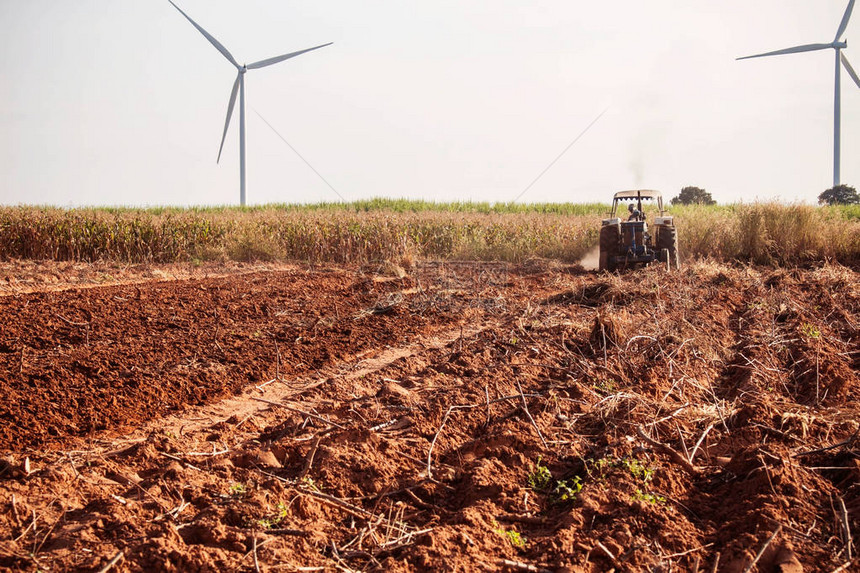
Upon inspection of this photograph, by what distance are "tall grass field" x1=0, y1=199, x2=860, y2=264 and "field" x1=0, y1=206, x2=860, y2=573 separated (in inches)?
322

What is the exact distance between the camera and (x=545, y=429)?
5113 mm

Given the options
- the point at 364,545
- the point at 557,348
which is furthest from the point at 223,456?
the point at 557,348

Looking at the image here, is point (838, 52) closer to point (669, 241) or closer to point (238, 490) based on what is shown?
point (669, 241)

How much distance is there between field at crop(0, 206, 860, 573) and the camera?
347 centimetres

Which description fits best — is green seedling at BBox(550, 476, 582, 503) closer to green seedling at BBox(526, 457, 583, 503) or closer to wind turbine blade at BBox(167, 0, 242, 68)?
green seedling at BBox(526, 457, 583, 503)

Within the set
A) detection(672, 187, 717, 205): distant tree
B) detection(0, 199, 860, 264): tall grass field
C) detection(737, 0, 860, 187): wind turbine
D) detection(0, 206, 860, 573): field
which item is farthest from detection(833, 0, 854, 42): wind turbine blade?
detection(0, 206, 860, 573): field

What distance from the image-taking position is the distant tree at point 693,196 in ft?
140

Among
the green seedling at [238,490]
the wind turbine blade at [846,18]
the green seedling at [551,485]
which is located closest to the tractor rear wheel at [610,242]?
the green seedling at [551,485]

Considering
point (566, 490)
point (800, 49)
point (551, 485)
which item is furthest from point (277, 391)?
point (800, 49)

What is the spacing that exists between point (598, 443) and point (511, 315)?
5.68 m

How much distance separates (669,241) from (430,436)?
10508mm

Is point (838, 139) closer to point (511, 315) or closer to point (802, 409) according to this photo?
point (511, 315)

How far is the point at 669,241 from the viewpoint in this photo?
14203 mm

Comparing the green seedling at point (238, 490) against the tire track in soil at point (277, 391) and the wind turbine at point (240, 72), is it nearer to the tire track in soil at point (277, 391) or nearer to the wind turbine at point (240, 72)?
the tire track in soil at point (277, 391)
